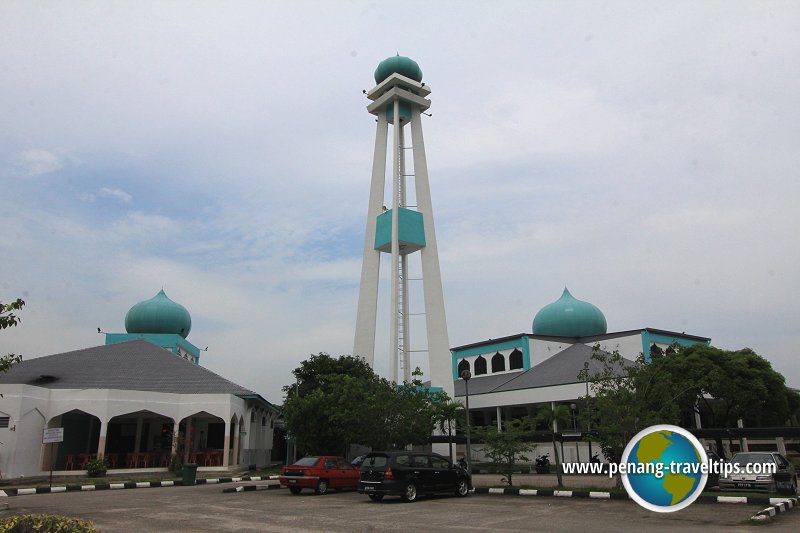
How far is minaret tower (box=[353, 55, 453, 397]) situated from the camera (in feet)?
138

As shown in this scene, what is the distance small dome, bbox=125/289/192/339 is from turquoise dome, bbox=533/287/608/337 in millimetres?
30074

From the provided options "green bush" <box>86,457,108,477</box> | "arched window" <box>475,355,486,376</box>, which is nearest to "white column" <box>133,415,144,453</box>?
"green bush" <box>86,457,108,477</box>

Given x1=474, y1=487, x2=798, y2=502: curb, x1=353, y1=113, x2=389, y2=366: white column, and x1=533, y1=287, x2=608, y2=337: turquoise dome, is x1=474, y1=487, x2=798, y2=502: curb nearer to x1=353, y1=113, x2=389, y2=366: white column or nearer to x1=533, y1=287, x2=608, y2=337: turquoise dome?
x1=353, y1=113, x2=389, y2=366: white column

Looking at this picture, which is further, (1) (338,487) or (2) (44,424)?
(2) (44,424)

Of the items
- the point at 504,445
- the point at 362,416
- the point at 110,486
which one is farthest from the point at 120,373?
the point at 504,445

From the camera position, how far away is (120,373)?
111 ft

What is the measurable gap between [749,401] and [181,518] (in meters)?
32.5

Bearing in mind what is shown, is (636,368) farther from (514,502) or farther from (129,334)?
(129,334)

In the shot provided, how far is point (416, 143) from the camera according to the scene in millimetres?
45594

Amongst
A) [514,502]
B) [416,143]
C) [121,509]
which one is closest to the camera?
[121,509]

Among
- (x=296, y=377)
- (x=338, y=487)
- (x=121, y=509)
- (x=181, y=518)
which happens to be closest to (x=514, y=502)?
(x=338, y=487)

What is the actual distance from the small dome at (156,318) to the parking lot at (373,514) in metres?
28.1

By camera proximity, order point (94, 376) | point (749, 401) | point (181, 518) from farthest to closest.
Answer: point (749, 401)
point (94, 376)
point (181, 518)

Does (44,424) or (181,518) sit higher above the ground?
(44,424)
